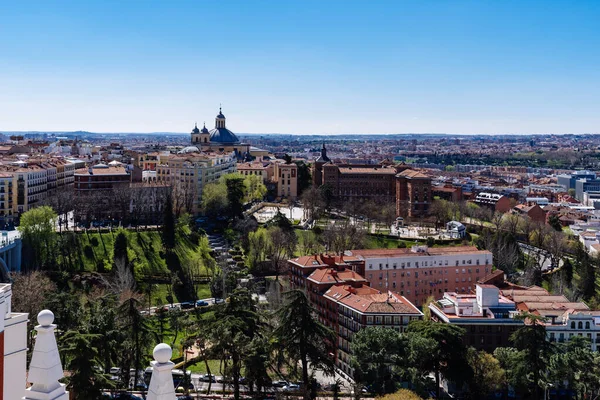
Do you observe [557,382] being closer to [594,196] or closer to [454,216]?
[454,216]

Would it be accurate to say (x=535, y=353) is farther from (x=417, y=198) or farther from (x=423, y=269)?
(x=417, y=198)

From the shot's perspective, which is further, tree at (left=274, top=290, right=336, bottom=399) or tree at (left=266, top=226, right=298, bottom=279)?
tree at (left=266, top=226, right=298, bottom=279)

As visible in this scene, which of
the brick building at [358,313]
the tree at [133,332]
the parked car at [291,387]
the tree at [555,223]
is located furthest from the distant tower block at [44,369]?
the tree at [555,223]

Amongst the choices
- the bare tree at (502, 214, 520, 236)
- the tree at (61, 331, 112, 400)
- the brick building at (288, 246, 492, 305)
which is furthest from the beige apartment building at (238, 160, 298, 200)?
the tree at (61, 331, 112, 400)

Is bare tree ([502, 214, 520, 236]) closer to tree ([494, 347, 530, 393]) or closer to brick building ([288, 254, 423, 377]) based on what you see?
brick building ([288, 254, 423, 377])

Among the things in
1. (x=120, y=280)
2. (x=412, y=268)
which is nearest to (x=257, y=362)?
(x=120, y=280)

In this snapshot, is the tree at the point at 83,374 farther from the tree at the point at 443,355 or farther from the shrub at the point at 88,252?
the shrub at the point at 88,252

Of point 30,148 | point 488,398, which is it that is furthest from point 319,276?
point 30,148

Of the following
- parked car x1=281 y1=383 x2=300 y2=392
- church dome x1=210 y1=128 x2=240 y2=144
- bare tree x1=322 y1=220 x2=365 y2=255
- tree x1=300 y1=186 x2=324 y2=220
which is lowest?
parked car x1=281 y1=383 x2=300 y2=392
